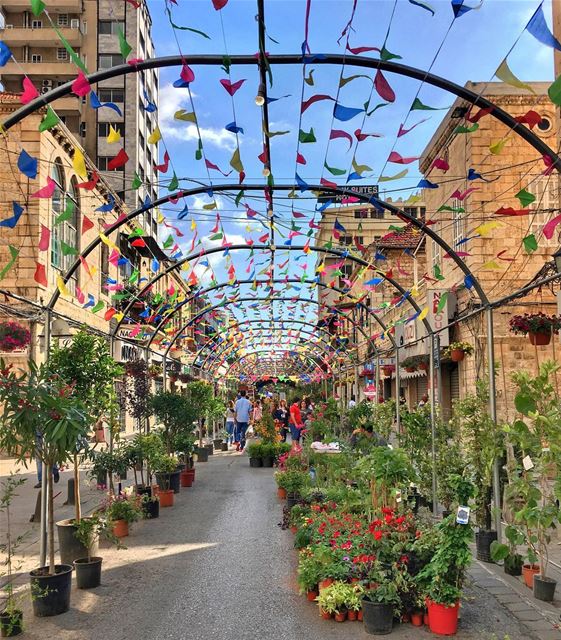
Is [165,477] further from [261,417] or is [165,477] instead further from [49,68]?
[49,68]

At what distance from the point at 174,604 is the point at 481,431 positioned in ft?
14.2

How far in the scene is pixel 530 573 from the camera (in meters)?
7.09

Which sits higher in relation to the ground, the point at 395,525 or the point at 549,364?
the point at 549,364

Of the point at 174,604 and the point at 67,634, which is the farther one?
the point at 174,604

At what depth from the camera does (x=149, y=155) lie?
4859 cm

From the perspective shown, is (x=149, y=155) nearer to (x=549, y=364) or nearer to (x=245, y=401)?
(x=245, y=401)

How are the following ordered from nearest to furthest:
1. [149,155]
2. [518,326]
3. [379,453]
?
[379,453]
[518,326]
[149,155]

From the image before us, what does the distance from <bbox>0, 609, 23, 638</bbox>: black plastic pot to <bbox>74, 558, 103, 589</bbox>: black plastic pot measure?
53.7 inches

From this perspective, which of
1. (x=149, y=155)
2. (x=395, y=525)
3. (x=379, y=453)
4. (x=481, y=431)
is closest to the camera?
(x=395, y=525)

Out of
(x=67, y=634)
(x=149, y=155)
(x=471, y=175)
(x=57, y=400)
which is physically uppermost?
(x=149, y=155)

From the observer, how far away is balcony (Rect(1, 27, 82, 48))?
44094mm

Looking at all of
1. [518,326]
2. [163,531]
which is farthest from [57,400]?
[518,326]

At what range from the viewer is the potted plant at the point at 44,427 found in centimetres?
594

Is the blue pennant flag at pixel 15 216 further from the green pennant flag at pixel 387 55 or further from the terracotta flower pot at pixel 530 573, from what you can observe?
the terracotta flower pot at pixel 530 573
